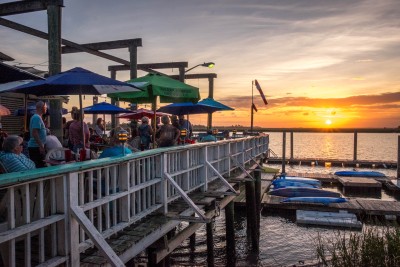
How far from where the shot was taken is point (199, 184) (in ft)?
29.1

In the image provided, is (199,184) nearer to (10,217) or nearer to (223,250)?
(10,217)

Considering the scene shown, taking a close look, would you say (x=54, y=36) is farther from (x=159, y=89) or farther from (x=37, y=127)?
(x=37, y=127)

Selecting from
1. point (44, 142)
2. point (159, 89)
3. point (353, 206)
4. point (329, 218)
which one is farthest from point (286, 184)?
point (44, 142)

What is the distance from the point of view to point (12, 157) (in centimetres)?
491

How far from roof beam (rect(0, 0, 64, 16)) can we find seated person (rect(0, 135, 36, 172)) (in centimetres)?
490

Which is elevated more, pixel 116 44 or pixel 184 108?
pixel 116 44

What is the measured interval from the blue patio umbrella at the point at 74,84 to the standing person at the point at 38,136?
20.6 inches

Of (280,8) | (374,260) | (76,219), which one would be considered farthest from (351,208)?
(76,219)

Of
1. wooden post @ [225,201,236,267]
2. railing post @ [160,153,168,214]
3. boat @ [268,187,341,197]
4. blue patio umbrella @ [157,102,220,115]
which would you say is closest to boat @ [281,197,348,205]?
boat @ [268,187,341,197]

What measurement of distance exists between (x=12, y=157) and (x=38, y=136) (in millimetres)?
1598

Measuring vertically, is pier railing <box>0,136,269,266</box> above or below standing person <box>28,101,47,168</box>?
below

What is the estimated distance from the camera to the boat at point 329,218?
16.7 m

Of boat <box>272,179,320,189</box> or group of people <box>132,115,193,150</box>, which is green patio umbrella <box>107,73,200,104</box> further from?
boat <box>272,179,320,189</box>

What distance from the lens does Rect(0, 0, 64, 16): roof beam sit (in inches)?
340
